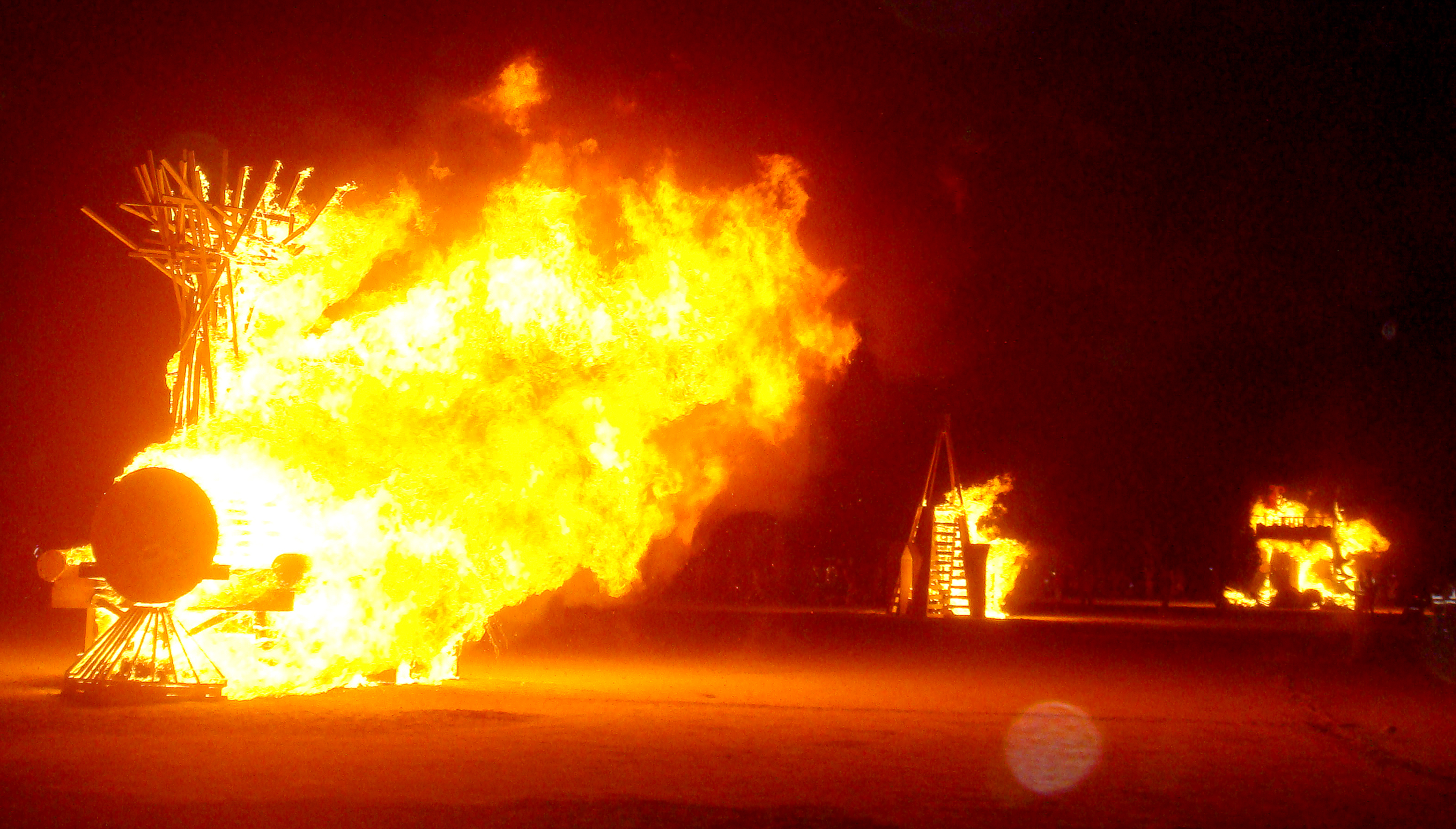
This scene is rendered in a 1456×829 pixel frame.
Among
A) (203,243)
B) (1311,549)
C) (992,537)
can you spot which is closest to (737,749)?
(203,243)

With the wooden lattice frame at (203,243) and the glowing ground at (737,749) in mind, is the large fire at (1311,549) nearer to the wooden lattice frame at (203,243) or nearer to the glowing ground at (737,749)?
the glowing ground at (737,749)

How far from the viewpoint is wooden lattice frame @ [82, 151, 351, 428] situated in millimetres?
14688

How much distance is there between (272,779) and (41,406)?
2569cm

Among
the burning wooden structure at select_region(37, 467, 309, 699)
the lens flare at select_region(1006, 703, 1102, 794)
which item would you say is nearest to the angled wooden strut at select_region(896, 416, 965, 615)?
the lens flare at select_region(1006, 703, 1102, 794)

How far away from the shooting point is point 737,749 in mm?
10969

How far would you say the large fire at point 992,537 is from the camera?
35.6 meters

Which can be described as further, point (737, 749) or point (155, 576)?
point (155, 576)

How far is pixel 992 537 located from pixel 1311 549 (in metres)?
16.3

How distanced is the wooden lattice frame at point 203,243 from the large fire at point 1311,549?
141ft

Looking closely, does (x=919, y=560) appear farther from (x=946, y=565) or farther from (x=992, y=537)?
(x=992, y=537)

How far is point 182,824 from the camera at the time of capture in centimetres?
762

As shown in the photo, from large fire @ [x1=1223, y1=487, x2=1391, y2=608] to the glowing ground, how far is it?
31251mm

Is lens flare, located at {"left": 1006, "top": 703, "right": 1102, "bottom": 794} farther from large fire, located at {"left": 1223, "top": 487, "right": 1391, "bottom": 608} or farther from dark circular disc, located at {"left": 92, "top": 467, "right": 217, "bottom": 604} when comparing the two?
large fire, located at {"left": 1223, "top": 487, "right": 1391, "bottom": 608}

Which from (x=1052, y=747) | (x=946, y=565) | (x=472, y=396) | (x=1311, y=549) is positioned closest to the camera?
(x=1052, y=747)
